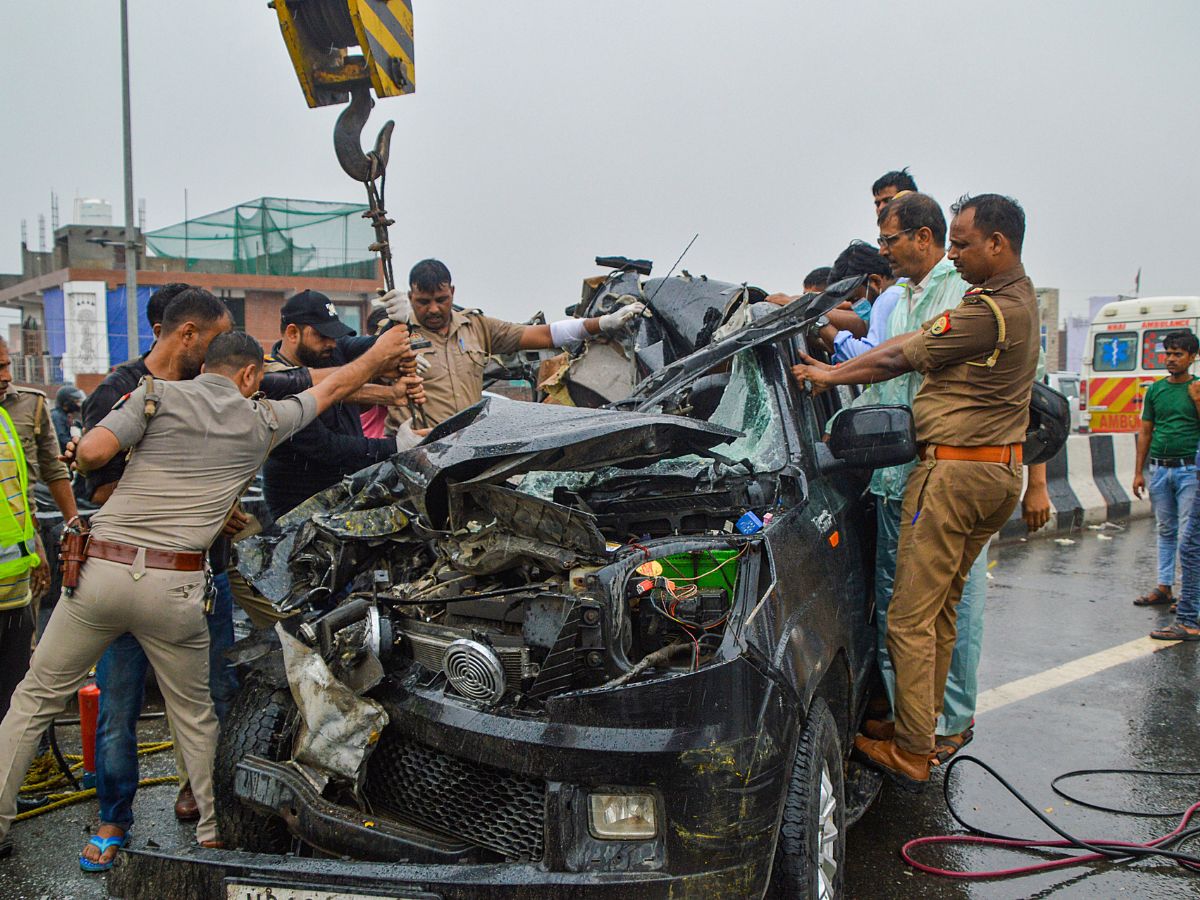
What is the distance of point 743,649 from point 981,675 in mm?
4014

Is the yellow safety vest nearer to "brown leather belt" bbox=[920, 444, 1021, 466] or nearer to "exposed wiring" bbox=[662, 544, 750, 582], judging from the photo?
"exposed wiring" bbox=[662, 544, 750, 582]

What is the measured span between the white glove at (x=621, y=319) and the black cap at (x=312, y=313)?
1.47 m

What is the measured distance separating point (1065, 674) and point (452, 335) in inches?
163

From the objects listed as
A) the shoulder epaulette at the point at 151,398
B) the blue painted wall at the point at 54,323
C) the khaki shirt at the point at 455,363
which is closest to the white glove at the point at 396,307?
the khaki shirt at the point at 455,363

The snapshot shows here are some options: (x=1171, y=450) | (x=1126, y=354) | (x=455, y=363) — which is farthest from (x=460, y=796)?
(x=1126, y=354)

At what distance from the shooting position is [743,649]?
7.68 ft

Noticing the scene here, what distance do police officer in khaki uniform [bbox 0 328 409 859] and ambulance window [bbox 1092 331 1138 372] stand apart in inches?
693

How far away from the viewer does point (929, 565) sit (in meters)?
3.70

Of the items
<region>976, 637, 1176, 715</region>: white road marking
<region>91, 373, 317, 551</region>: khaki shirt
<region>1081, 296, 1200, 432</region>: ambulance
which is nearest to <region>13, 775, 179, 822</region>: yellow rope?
<region>91, 373, 317, 551</region>: khaki shirt

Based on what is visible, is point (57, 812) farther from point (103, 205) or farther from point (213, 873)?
point (103, 205)

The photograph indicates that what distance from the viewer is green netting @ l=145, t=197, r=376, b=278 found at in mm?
21781

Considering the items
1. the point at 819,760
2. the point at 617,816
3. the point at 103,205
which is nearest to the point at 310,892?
the point at 617,816

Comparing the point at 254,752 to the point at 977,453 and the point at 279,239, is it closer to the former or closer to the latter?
the point at 977,453

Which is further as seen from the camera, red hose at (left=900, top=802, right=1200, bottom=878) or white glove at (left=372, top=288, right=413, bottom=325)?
white glove at (left=372, top=288, right=413, bottom=325)
